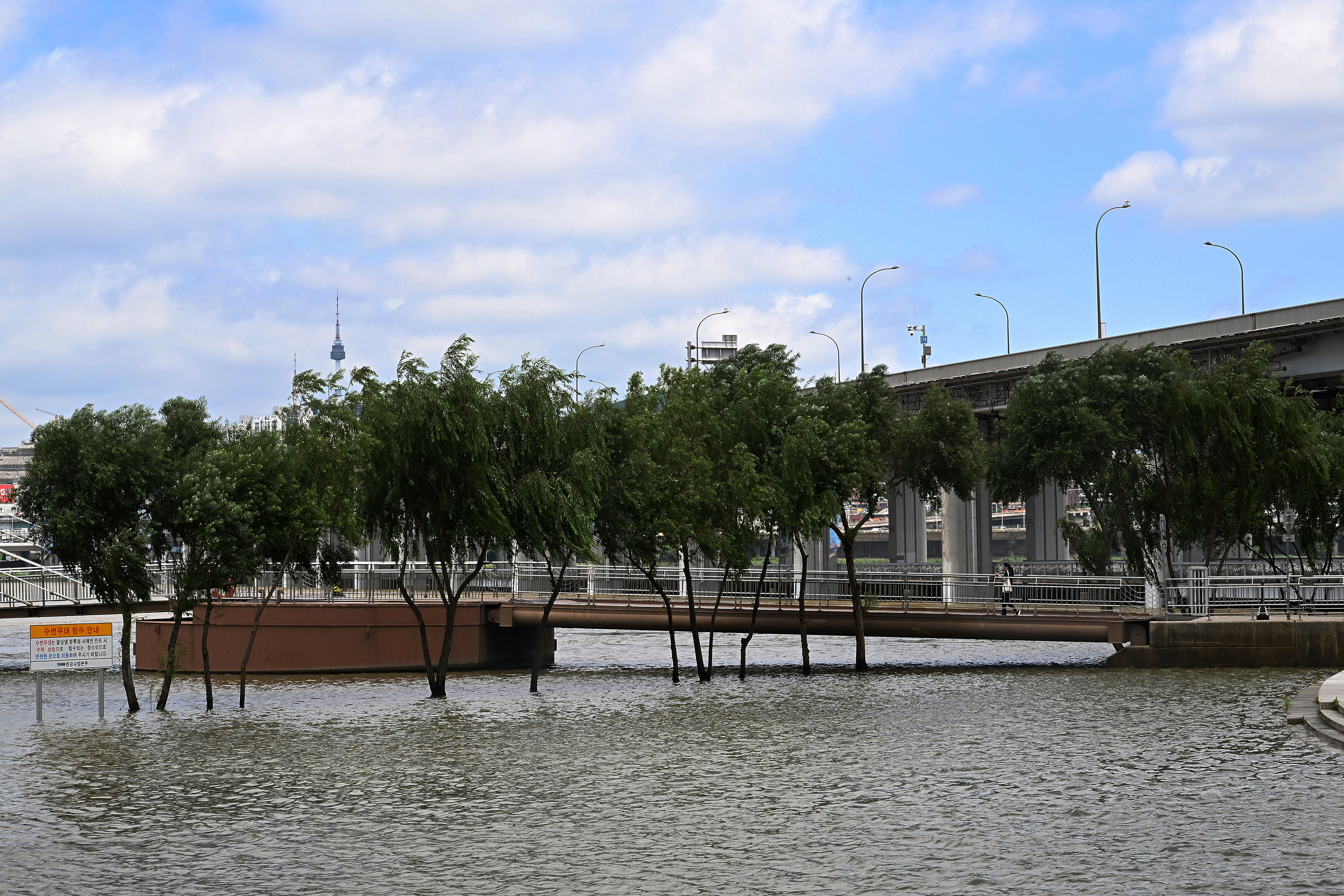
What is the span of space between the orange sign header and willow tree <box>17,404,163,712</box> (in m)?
0.89

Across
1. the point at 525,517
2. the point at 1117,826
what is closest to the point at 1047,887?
the point at 1117,826

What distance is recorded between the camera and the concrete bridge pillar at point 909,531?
290 ft

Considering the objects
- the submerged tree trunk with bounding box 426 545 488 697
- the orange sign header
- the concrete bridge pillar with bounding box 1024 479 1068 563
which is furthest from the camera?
the concrete bridge pillar with bounding box 1024 479 1068 563

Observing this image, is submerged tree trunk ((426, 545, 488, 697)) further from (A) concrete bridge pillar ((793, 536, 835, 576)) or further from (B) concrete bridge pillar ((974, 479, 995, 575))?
(A) concrete bridge pillar ((793, 536, 835, 576))

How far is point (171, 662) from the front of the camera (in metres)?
32.1

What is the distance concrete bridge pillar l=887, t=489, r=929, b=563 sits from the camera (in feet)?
290

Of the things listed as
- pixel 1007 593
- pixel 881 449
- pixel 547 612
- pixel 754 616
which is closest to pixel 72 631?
pixel 547 612

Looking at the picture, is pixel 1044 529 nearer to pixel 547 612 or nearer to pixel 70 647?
pixel 547 612

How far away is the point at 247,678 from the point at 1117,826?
31149 millimetres

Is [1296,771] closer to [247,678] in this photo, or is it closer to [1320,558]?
[247,678]

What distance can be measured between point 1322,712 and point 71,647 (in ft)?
81.0

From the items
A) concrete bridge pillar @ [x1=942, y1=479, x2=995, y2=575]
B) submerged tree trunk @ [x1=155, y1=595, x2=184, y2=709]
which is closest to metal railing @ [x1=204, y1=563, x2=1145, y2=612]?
submerged tree trunk @ [x1=155, y1=595, x2=184, y2=709]

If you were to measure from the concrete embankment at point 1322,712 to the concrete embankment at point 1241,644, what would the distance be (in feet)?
26.3

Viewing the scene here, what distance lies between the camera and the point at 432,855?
1426cm
